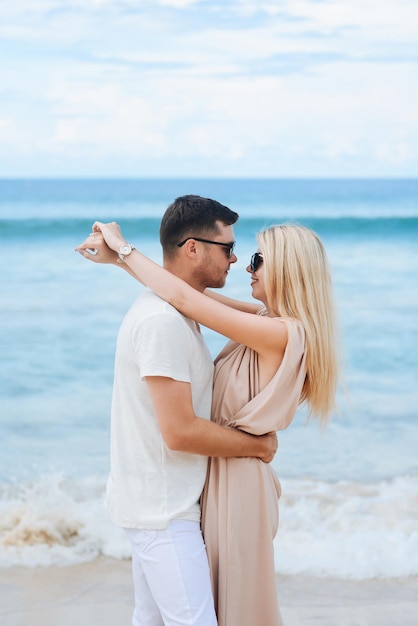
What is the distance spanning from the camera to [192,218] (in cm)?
278

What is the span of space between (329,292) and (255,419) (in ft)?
1.55

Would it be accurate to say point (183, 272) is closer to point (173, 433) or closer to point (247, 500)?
point (173, 433)

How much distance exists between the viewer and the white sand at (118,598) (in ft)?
14.0

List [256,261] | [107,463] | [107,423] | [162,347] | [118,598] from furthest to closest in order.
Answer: [107,423], [107,463], [118,598], [256,261], [162,347]

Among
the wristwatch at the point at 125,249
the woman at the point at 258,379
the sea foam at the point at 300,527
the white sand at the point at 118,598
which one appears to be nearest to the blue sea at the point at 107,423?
the sea foam at the point at 300,527

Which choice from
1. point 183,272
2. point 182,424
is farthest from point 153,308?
point 182,424

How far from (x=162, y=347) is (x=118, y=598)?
2.43 metres

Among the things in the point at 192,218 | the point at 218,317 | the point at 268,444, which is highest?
the point at 192,218

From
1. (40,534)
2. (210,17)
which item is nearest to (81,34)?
(210,17)

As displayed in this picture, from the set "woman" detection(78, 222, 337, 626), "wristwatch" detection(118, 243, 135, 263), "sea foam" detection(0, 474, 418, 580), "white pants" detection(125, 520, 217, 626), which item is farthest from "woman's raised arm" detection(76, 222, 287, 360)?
"sea foam" detection(0, 474, 418, 580)

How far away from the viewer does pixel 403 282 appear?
1856 centimetres

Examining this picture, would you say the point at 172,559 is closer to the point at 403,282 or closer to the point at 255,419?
the point at 255,419

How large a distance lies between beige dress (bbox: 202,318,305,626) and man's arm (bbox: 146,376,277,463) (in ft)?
0.40

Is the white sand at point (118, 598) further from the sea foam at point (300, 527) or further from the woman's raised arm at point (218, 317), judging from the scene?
the woman's raised arm at point (218, 317)
